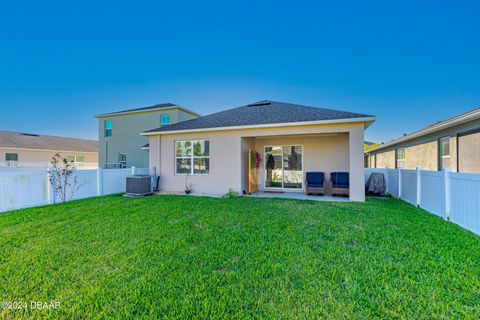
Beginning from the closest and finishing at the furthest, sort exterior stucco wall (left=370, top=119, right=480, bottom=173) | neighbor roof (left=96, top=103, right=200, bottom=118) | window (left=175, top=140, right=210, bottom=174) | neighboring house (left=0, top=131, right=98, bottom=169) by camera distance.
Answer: exterior stucco wall (left=370, top=119, right=480, bottom=173), window (left=175, top=140, right=210, bottom=174), neighbor roof (left=96, top=103, right=200, bottom=118), neighboring house (left=0, top=131, right=98, bottom=169)

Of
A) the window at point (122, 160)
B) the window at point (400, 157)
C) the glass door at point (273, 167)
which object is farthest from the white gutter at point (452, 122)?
the window at point (122, 160)

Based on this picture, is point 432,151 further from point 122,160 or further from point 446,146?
point 122,160

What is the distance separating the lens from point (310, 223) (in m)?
4.92

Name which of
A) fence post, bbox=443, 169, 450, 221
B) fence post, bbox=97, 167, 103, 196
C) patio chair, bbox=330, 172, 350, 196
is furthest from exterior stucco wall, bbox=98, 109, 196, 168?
fence post, bbox=443, 169, 450, 221

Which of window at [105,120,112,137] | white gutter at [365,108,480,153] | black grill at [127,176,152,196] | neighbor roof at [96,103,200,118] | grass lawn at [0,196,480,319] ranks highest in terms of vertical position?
neighbor roof at [96,103,200,118]

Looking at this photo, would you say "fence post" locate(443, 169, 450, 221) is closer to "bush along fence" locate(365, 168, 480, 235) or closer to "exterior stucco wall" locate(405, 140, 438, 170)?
"bush along fence" locate(365, 168, 480, 235)

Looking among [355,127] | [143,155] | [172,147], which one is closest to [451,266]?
[355,127]

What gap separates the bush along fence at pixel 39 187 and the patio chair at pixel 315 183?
889 cm

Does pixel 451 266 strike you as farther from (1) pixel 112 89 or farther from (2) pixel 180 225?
(1) pixel 112 89

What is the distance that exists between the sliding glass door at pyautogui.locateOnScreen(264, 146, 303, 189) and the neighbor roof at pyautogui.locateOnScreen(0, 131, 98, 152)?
907 inches

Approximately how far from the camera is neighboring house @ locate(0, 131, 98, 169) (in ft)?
61.3

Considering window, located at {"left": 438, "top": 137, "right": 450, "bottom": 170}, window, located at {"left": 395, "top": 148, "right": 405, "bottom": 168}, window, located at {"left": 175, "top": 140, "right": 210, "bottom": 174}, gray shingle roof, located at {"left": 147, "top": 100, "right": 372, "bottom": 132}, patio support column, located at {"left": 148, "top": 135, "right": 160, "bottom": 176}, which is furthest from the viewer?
window, located at {"left": 395, "top": 148, "right": 405, "bottom": 168}

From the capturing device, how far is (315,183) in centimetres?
911

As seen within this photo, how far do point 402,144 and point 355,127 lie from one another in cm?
898
